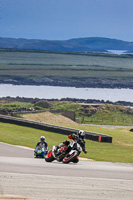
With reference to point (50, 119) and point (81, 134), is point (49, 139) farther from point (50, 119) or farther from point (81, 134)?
point (50, 119)

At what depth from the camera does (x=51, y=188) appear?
39.2 feet

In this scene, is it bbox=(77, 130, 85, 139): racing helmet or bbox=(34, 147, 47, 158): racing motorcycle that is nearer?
bbox=(77, 130, 85, 139): racing helmet

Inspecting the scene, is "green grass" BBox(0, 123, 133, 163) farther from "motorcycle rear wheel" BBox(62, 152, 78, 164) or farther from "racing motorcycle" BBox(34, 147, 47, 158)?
"motorcycle rear wheel" BBox(62, 152, 78, 164)

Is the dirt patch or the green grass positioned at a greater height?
the green grass

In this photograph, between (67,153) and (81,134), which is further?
(67,153)

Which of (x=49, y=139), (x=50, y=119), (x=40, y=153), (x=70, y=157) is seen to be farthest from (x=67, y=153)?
(x=50, y=119)

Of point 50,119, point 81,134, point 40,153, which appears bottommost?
point 50,119

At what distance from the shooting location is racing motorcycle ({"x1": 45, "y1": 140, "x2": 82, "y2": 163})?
18.9 metres

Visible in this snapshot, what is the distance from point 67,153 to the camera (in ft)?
63.1

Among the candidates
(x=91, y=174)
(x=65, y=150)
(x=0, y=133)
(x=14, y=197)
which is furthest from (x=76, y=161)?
(x=0, y=133)

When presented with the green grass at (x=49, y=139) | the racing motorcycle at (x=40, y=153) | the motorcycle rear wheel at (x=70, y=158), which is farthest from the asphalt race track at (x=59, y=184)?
the green grass at (x=49, y=139)

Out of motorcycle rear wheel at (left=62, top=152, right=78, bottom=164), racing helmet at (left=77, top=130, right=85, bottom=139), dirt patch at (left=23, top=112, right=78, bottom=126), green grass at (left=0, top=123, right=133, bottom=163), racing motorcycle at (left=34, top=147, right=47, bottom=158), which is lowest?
dirt patch at (left=23, top=112, right=78, bottom=126)

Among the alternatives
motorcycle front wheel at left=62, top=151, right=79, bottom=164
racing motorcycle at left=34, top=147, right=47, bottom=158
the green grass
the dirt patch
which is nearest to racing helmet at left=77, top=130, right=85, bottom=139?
motorcycle front wheel at left=62, top=151, right=79, bottom=164

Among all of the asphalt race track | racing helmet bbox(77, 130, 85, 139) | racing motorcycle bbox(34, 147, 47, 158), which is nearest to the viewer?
the asphalt race track
